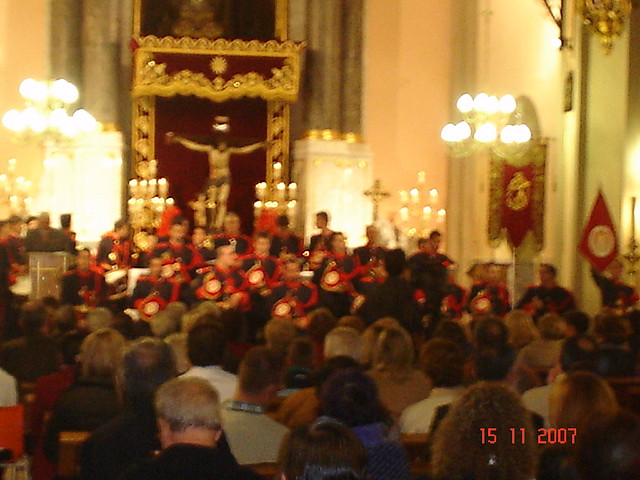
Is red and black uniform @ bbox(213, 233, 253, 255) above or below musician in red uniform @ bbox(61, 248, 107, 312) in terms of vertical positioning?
above

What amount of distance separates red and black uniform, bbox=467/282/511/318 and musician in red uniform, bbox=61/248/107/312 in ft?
14.4

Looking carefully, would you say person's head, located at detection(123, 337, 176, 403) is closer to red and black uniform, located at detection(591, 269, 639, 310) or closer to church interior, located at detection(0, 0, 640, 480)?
church interior, located at detection(0, 0, 640, 480)

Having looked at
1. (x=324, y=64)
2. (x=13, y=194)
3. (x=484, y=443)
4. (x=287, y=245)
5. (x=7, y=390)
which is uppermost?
(x=324, y=64)

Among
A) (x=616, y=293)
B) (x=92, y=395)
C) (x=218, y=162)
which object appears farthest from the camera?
(x=218, y=162)

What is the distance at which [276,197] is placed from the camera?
63.5 ft

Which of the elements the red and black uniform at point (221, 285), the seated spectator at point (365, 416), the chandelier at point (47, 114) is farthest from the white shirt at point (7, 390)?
the chandelier at point (47, 114)

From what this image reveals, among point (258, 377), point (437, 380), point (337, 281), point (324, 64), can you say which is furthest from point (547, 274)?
point (258, 377)

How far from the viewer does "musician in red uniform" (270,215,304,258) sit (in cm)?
1647

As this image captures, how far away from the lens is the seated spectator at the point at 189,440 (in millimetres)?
3777

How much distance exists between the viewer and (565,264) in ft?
54.5

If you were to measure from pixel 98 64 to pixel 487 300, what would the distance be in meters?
8.72

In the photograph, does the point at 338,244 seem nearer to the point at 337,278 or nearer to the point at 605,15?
the point at 337,278

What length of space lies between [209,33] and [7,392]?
1357cm
